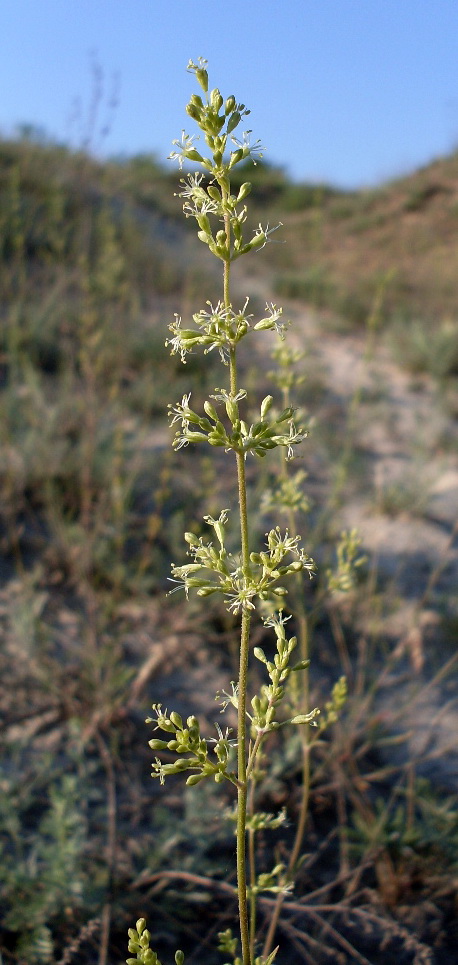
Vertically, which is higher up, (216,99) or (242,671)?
(216,99)

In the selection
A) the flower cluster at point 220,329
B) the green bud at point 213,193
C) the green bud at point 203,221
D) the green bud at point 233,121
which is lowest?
the flower cluster at point 220,329

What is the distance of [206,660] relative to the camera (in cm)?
314

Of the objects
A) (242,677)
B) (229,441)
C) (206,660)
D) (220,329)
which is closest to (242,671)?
(242,677)

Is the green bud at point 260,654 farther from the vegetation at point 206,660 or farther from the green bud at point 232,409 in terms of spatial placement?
the green bud at point 232,409

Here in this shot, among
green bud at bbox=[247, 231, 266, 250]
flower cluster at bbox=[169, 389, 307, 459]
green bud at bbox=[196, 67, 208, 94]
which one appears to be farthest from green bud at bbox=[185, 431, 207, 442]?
green bud at bbox=[196, 67, 208, 94]

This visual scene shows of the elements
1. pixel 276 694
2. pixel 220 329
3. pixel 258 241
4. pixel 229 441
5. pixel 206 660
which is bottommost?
pixel 206 660

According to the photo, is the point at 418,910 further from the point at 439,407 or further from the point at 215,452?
the point at 439,407

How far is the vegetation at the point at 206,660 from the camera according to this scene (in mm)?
1929

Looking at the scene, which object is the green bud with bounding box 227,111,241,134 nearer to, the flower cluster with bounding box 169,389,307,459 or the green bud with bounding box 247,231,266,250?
the green bud with bounding box 247,231,266,250

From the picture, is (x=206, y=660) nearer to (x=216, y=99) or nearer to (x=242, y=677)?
(x=242, y=677)

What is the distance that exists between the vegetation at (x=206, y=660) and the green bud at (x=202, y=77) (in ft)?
0.76

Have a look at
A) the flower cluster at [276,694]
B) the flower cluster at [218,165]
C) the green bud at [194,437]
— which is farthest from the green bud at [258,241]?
the flower cluster at [276,694]

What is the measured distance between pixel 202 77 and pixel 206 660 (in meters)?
2.50

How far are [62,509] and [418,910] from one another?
2.44 m
